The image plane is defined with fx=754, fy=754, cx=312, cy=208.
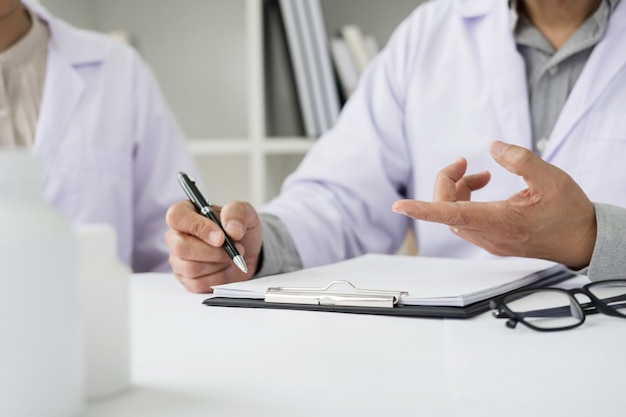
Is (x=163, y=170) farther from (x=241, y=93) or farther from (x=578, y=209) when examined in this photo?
(x=578, y=209)

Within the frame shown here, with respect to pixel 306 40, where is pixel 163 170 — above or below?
below

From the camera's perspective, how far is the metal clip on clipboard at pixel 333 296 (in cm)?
75

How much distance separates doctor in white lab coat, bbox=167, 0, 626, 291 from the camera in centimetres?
90

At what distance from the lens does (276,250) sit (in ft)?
3.57

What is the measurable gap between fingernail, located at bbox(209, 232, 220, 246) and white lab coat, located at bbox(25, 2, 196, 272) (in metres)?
0.68

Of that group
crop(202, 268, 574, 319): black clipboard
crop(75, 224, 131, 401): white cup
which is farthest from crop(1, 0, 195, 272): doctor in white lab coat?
crop(75, 224, 131, 401): white cup

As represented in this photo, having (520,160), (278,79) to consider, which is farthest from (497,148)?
(278,79)

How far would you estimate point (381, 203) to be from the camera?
4.54ft

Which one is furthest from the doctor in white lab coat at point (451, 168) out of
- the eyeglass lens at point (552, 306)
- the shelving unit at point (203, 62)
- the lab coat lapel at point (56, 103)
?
the shelving unit at point (203, 62)

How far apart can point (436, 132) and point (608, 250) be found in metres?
0.53

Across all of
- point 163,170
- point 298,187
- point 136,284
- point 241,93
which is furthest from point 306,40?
point 136,284

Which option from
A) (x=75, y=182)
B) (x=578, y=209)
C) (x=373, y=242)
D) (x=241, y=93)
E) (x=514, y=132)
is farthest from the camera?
(x=241, y=93)

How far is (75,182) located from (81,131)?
0.11 metres

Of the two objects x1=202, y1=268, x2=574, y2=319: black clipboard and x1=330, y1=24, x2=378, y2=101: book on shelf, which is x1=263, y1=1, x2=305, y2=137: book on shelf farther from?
x1=202, y1=268, x2=574, y2=319: black clipboard
